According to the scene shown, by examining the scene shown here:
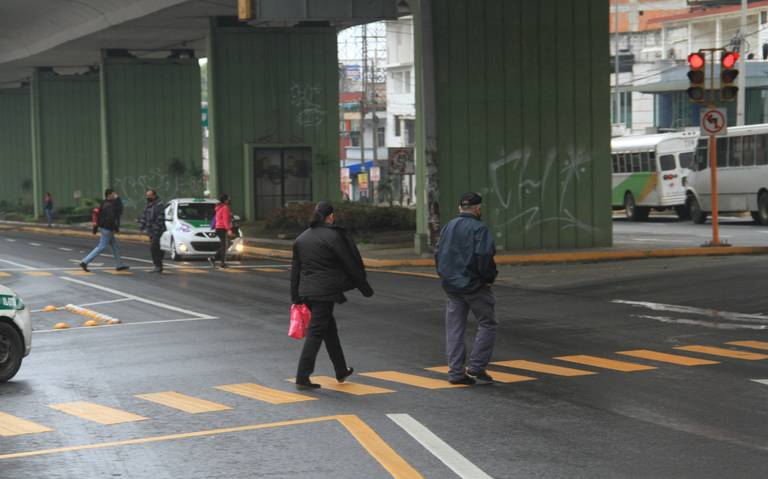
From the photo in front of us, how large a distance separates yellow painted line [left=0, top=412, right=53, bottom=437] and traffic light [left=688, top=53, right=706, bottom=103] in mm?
19311

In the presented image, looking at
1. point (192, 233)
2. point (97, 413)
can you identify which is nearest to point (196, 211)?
point (192, 233)

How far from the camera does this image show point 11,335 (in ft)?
41.9

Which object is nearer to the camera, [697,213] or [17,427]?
[17,427]

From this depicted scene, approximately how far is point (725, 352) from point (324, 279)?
5.00 metres

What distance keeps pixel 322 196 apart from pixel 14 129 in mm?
41253

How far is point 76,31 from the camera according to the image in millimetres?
53031

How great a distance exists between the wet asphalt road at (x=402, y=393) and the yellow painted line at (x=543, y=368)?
0.16 m

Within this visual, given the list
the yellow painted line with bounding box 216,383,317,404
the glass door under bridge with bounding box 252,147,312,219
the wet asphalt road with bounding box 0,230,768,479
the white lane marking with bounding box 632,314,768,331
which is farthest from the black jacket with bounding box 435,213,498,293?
the glass door under bridge with bounding box 252,147,312,219

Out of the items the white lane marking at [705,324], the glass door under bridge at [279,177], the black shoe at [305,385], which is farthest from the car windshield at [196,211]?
the black shoe at [305,385]

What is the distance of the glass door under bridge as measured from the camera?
49.4 meters

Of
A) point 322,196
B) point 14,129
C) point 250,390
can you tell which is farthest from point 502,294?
point 14,129

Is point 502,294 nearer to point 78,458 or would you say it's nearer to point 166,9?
point 78,458

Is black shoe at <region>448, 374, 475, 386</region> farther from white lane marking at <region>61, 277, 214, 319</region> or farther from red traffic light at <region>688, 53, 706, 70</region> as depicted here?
red traffic light at <region>688, 53, 706, 70</region>

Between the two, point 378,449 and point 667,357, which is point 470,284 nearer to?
point 667,357
